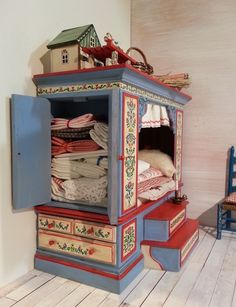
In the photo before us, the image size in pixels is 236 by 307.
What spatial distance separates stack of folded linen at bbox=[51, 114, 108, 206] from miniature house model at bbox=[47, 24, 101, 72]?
14.3 inches

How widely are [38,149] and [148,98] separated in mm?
872

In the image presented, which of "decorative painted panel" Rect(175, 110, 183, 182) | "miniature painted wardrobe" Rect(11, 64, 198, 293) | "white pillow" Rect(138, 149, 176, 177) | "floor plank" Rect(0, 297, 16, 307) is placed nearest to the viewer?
"floor plank" Rect(0, 297, 16, 307)

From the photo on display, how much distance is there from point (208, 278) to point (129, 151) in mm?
1052

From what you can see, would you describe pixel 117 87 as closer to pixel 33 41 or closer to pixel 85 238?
pixel 33 41

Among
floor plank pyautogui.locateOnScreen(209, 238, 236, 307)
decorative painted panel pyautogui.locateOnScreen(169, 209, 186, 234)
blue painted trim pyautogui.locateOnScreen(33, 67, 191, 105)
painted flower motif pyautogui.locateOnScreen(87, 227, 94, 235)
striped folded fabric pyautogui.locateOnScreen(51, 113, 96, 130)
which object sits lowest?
floor plank pyautogui.locateOnScreen(209, 238, 236, 307)

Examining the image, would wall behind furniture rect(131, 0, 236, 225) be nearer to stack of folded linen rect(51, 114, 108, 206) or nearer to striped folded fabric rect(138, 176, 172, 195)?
striped folded fabric rect(138, 176, 172, 195)

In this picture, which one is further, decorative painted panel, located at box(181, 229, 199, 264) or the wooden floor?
decorative painted panel, located at box(181, 229, 199, 264)

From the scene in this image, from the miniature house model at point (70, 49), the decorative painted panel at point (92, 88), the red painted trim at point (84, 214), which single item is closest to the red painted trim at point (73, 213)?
the red painted trim at point (84, 214)

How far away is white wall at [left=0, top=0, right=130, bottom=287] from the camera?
1.91 metres

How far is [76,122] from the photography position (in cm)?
215

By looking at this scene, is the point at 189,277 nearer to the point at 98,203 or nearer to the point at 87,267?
the point at 87,267

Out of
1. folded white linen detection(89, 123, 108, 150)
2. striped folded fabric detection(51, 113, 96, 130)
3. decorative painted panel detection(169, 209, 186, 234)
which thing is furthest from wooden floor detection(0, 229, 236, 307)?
striped folded fabric detection(51, 113, 96, 130)

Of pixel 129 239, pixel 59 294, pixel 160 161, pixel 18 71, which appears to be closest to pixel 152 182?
pixel 160 161

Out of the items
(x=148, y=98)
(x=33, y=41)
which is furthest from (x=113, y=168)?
(x=33, y=41)
